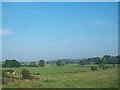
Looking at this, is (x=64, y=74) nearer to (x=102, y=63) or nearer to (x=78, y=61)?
(x=78, y=61)

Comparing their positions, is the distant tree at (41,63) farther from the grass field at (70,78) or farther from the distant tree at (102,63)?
the distant tree at (102,63)

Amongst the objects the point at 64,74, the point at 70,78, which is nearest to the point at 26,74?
the point at 64,74

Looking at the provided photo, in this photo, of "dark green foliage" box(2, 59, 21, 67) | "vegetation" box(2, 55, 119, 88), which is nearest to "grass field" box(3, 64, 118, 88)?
"vegetation" box(2, 55, 119, 88)

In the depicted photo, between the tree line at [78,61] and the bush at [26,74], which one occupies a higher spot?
the tree line at [78,61]

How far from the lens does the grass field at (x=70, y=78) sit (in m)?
4.67

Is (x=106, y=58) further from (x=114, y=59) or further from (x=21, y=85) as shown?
(x=21, y=85)

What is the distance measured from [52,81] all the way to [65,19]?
1.21 metres

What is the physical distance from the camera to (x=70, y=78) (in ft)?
15.6

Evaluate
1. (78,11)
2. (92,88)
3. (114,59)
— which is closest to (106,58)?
(114,59)

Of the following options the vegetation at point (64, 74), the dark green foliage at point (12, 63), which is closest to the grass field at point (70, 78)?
the vegetation at point (64, 74)

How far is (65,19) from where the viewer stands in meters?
4.69

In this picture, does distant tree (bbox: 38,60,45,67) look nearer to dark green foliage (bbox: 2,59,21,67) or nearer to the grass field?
the grass field

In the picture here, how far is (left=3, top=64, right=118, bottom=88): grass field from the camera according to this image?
4.67m

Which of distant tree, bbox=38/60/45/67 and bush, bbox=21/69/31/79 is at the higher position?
distant tree, bbox=38/60/45/67
